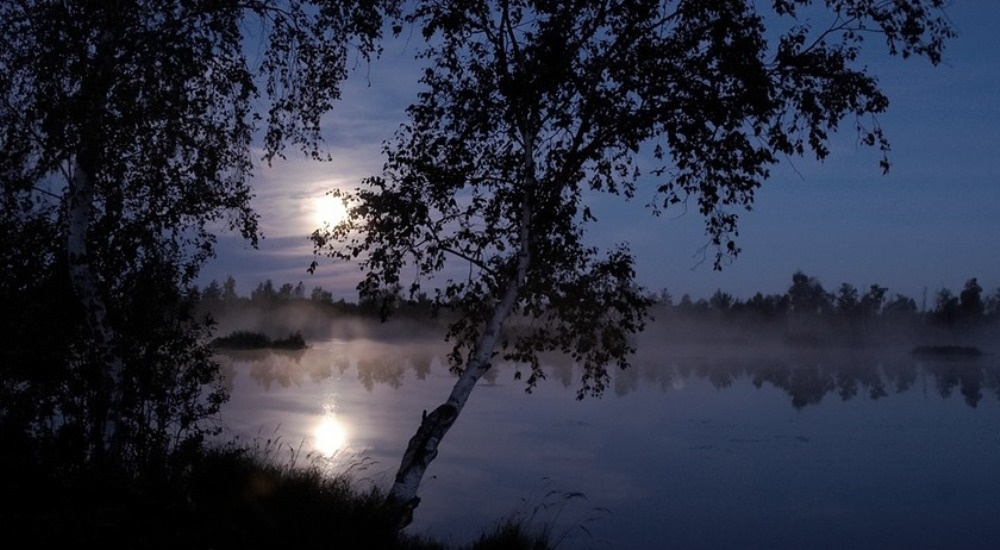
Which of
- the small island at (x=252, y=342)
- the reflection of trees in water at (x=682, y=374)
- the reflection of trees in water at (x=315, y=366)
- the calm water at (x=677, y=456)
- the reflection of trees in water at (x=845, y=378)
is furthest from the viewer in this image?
the small island at (x=252, y=342)

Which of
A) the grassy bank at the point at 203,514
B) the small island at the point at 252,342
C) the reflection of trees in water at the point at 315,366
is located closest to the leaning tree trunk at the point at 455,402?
the grassy bank at the point at 203,514

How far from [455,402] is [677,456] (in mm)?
11571

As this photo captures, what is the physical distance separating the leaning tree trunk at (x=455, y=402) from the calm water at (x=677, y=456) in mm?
2490

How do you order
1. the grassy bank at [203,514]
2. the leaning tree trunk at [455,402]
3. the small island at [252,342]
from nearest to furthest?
the grassy bank at [203,514] < the leaning tree trunk at [455,402] < the small island at [252,342]

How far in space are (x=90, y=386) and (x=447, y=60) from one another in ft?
23.4

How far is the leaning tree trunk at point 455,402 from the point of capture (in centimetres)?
1070

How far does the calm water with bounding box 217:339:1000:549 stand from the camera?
14.8 meters

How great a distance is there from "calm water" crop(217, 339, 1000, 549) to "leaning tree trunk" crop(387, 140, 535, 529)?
2.49 meters

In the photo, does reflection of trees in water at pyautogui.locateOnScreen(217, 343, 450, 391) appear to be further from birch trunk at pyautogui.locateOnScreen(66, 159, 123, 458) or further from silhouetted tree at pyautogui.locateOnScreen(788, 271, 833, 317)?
silhouetted tree at pyautogui.locateOnScreen(788, 271, 833, 317)

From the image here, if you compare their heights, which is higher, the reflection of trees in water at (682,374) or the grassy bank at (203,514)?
the grassy bank at (203,514)

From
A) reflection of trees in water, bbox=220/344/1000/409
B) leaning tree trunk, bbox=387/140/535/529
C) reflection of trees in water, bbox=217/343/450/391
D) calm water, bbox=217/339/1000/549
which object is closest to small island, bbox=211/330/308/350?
reflection of trees in water, bbox=217/343/450/391

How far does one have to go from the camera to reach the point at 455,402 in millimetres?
11219

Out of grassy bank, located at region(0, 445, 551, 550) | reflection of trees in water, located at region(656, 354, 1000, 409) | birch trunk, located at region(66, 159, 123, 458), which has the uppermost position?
birch trunk, located at region(66, 159, 123, 458)

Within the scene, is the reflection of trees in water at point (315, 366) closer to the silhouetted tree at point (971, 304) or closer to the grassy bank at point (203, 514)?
the grassy bank at point (203, 514)
